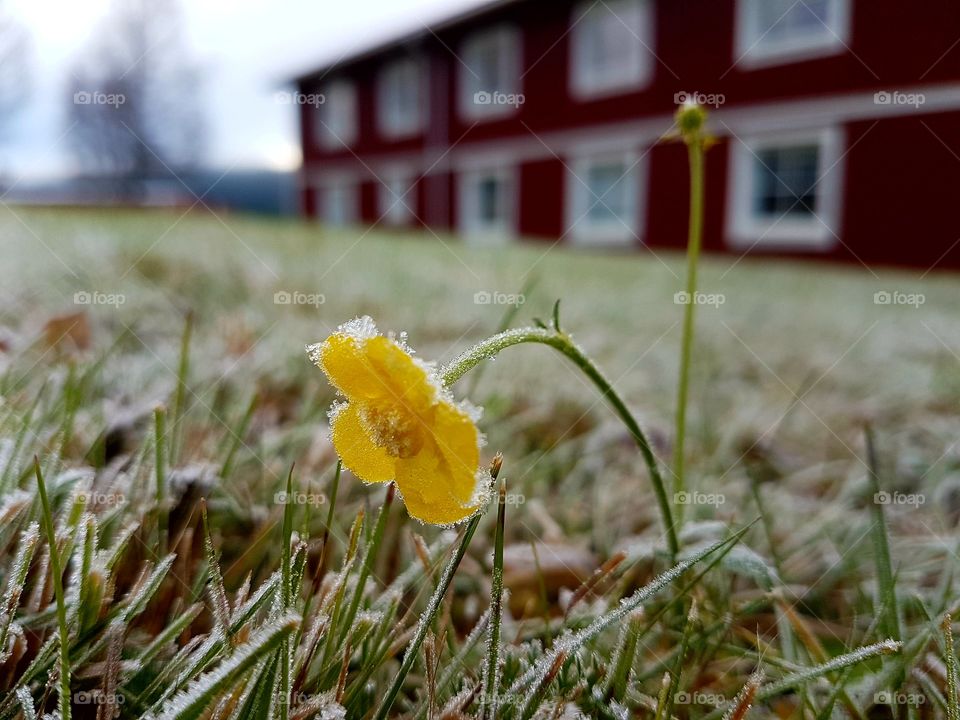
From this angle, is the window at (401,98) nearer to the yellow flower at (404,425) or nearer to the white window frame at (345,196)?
the white window frame at (345,196)

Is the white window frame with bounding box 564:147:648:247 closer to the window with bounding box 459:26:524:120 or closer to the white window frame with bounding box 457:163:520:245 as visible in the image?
the white window frame with bounding box 457:163:520:245

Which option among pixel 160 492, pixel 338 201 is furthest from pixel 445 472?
pixel 338 201

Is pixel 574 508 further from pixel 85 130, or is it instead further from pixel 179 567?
pixel 85 130

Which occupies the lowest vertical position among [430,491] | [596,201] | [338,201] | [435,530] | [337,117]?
[435,530]

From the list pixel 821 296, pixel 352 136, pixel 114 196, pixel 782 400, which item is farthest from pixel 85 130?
pixel 782 400

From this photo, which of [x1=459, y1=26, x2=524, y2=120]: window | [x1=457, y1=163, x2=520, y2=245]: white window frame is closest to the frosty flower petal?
[x1=457, y1=163, x2=520, y2=245]: white window frame

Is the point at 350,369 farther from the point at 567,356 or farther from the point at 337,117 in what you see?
the point at 337,117
